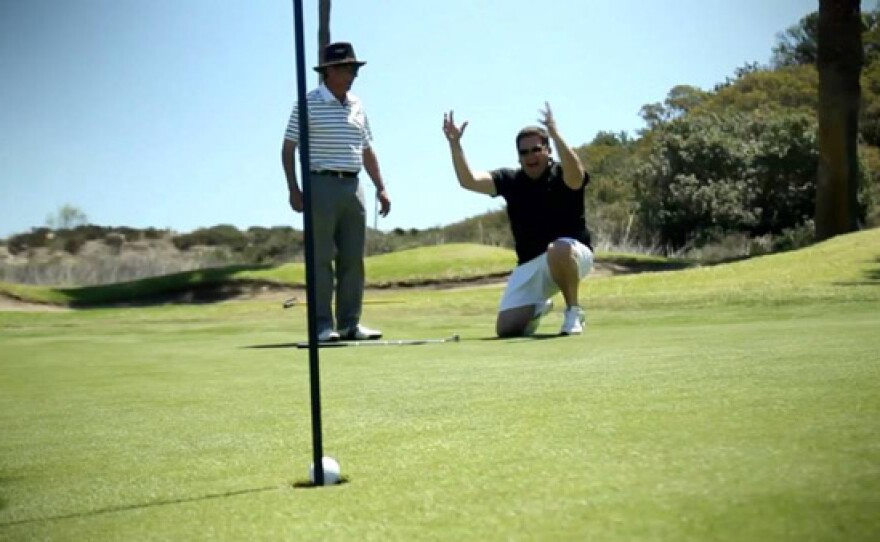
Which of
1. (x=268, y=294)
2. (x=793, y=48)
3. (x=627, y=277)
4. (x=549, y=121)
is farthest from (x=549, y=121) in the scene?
(x=793, y=48)

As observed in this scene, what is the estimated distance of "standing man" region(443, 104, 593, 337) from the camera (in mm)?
8695

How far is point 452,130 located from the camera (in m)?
8.24

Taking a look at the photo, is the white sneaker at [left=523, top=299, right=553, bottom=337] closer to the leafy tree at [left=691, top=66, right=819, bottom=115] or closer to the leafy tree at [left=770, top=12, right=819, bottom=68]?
the leafy tree at [left=691, top=66, right=819, bottom=115]

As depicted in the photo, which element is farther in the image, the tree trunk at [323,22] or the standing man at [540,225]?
the tree trunk at [323,22]

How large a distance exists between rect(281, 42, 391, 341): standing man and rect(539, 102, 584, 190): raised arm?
5.17ft

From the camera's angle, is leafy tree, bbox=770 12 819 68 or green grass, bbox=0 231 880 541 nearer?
green grass, bbox=0 231 880 541

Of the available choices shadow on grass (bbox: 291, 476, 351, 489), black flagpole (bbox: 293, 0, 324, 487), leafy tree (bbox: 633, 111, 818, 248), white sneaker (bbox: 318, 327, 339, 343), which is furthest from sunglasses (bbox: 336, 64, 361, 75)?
leafy tree (bbox: 633, 111, 818, 248)

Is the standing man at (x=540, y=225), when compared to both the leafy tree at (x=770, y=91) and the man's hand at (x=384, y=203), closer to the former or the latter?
the man's hand at (x=384, y=203)

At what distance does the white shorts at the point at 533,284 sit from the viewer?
9016mm

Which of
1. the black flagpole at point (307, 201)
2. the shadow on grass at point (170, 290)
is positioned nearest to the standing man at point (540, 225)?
the black flagpole at point (307, 201)

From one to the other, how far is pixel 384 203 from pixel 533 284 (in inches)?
52.6

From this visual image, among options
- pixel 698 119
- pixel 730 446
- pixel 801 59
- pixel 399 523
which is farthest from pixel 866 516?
pixel 801 59

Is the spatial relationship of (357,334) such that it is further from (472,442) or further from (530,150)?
(472,442)

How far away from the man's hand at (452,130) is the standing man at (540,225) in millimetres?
146
